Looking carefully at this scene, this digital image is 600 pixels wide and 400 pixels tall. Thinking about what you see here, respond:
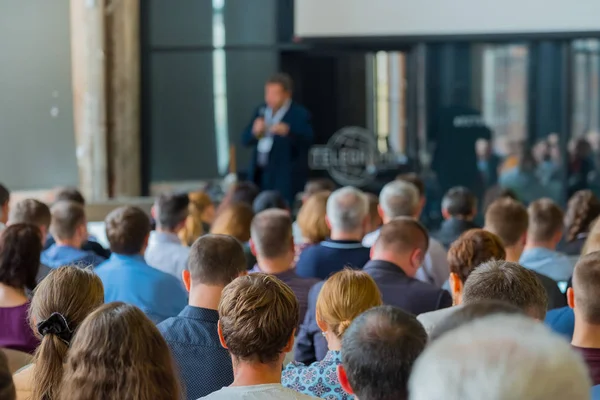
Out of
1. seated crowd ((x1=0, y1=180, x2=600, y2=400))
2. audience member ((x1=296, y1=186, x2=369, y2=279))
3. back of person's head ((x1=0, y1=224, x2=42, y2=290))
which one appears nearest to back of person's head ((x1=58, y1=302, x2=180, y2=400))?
seated crowd ((x1=0, y1=180, x2=600, y2=400))

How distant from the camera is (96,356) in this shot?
220 cm

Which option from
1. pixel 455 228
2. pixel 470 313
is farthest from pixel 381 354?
pixel 455 228

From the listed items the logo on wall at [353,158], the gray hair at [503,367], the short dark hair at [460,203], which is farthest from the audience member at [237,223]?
the logo on wall at [353,158]

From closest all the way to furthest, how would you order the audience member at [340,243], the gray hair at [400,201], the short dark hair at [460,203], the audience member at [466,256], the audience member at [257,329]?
the audience member at [257,329]
the audience member at [466,256]
the audience member at [340,243]
the gray hair at [400,201]
the short dark hair at [460,203]

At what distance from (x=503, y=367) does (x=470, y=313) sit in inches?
13.8

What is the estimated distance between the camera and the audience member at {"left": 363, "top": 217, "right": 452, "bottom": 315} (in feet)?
13.7

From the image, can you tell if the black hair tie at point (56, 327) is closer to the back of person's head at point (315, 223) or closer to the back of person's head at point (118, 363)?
the back of person's head at point (118, 363)

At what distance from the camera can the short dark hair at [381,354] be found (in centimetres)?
209

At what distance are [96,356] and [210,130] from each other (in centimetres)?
824

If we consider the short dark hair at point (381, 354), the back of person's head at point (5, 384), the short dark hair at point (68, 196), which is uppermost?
the back of person's head at point (5, 384)

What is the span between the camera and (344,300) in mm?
3172

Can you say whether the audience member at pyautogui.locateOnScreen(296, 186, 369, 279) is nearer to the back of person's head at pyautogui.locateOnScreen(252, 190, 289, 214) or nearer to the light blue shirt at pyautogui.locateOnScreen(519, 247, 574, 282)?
the light blue shirt at pyautogui.locateOnScreen(519, 247, 574, 282)

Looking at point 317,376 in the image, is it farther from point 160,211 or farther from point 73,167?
point 73,167

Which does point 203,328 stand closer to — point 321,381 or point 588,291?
point 321,381
